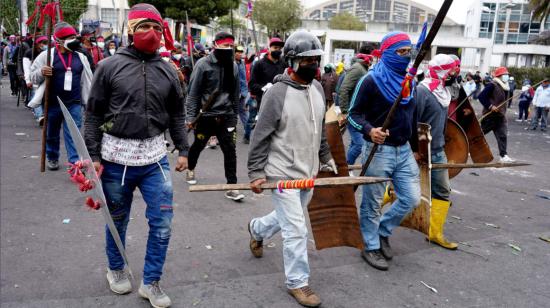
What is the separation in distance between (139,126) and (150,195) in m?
0.48

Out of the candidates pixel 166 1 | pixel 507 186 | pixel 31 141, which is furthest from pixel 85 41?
pixel 166 1

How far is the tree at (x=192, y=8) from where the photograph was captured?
31312 millimetres

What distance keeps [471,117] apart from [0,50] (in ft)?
62.8

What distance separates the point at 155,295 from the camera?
3318 millimetres

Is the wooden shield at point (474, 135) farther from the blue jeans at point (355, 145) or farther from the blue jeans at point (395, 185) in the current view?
the blue jeans at point (395, 185)

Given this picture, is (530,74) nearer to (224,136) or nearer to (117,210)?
(224,136)

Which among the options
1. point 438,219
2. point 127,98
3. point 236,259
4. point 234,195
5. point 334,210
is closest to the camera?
point 127,98

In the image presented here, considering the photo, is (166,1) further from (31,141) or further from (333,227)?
(333,227)

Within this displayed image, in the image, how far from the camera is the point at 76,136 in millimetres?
3096

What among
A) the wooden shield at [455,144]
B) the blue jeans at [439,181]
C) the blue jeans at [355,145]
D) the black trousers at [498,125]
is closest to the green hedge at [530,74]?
the black trousers at [498,125]

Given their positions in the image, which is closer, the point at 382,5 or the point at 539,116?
the point at 539,116

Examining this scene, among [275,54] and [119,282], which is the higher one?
[275,54]

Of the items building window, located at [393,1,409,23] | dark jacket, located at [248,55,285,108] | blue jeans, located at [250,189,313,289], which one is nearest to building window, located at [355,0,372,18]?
building window, located at [393,1,409,23]

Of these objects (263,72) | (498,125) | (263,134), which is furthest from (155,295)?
(498,125)
